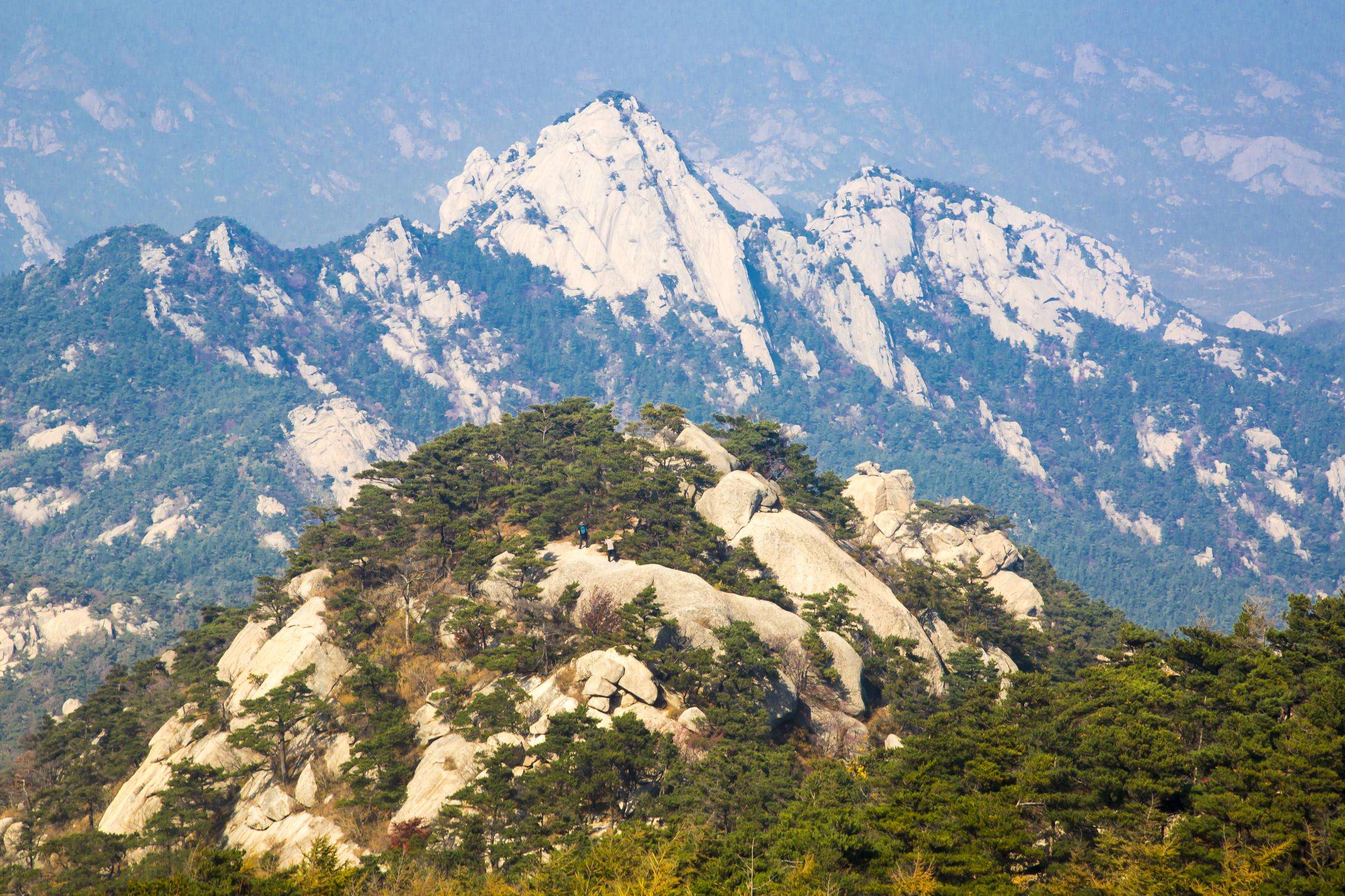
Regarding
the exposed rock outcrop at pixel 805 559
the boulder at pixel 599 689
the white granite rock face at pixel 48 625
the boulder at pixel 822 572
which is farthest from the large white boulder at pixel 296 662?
the white granite rock face at pixel 48 625

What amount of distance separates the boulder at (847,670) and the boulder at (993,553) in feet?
130

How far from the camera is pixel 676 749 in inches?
1842

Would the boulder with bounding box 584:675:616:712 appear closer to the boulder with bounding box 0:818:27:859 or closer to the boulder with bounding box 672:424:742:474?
the boulder with bounding box 672:424:742:474

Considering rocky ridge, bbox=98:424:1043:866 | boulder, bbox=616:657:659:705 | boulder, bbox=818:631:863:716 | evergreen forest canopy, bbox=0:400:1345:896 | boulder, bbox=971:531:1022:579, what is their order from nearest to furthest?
evergreen forest canopy, bbox=0:400:1345:896 → rocky ridge, bbox=98:424:1043:866 → boulder, bbox=616:657:659:705 → boulder, bbox=818:631:863:716 → boulder, bbox=971:531:1022:579

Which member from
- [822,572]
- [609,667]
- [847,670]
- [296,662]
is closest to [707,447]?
[822,572]

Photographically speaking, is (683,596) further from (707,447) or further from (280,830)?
(707,447)

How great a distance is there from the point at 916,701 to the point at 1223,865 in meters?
24.2

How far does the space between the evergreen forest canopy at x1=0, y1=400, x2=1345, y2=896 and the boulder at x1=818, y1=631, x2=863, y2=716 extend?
1085mm

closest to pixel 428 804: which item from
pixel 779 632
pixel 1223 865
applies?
pixel 779 632

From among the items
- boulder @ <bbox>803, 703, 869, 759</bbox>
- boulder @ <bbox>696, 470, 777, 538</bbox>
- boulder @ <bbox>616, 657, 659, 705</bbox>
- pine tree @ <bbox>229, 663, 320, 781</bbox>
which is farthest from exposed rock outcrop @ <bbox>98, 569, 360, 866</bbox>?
boulder @ <bbox>696, 470, 777, 538</bbox>

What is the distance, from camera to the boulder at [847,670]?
58.6 meters

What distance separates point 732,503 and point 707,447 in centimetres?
1035

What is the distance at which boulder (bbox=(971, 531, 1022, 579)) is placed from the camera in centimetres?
9656

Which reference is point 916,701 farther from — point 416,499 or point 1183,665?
point 416,499
